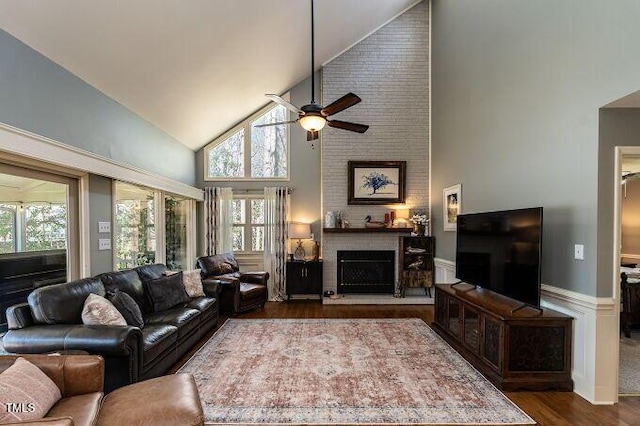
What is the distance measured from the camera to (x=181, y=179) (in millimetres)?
6102

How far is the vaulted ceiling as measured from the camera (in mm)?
2900

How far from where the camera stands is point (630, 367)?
129 inches

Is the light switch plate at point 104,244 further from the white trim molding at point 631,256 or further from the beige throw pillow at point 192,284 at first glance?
the white trim molding at point 631,256

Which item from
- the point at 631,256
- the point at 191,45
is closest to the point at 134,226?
the point at 191,45

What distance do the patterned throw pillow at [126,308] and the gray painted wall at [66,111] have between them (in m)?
1.59

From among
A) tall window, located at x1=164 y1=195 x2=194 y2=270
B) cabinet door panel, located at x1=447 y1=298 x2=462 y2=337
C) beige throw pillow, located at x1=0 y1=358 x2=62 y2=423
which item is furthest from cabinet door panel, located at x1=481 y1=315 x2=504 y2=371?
tall window, located at x1=164 y1=195 x2=194 y2=270

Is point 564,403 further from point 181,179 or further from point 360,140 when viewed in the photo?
point 181,179

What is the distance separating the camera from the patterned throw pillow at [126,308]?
313 centimetres

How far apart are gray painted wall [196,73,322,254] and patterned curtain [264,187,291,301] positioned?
0.72ft

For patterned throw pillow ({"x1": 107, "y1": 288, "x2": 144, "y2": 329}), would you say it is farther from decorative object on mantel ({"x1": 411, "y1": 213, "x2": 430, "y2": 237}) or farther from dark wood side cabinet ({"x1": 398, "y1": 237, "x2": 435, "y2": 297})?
decorative object on mantel ({"x1": 411, "y1": 213, "x2": 430, "y2": 237})

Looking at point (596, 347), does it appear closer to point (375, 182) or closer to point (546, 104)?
point (546, 104)

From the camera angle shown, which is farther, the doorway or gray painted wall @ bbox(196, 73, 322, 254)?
gray painted wall @ bbox(196, 73, 322, 254)

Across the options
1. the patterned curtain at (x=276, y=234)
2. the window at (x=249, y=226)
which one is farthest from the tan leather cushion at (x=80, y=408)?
the window at (x=249, y=226)

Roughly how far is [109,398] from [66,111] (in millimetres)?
2779
